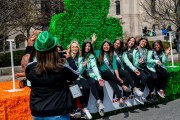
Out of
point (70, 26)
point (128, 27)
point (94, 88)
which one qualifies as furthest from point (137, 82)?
point (128, 27)

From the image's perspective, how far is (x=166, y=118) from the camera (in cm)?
781

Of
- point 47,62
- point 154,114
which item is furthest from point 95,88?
point 47,62

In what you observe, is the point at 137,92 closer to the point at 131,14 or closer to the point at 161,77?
the point at 161,77

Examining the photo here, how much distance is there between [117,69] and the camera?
8.16 m

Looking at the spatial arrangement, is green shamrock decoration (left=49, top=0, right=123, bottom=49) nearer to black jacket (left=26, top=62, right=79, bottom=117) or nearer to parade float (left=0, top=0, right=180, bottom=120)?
parade float (left=0, top=0, right=180, bottom=120)

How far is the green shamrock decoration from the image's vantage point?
9336mm

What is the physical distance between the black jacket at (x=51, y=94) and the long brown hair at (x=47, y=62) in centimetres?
7

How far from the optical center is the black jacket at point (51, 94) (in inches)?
161

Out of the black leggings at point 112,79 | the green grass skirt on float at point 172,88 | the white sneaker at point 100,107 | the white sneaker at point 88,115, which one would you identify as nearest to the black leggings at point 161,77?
the green grass skirt on float at point 172,88

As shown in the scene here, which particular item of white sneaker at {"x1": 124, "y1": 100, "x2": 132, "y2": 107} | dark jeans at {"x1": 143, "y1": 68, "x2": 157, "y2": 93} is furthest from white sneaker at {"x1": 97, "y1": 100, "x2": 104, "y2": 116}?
dark jeans at {"x1": 143, "y1": 68, "x2": 157, "y2": 93}

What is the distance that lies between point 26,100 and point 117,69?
239cm

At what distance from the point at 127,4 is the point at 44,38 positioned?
162ft

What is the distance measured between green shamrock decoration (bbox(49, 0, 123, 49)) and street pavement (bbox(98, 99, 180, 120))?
237cm

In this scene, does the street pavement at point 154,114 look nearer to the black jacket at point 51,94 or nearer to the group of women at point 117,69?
the group of women at point 117,69
